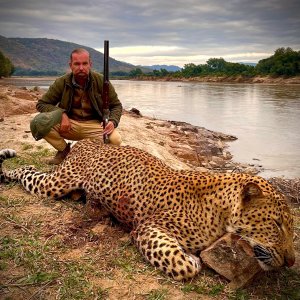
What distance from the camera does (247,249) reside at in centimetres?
363

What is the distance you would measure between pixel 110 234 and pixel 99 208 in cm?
48

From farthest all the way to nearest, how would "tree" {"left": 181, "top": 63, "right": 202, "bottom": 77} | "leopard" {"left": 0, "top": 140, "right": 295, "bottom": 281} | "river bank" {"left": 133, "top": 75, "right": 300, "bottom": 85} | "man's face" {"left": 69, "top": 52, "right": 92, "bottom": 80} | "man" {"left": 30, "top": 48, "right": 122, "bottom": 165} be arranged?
"tree" {"left": 181, "top": 63, "right": 202, "bottom": 77}, "river bank" {"left": 133, "top": 75, "right": 300, "bottom": 85}, "man" {"left": 30, "top": 48, "right": 122, "bottom": 165}, "man's face" {"left": 69, "top": 52, "right": 92, "bottom": 80}, "leopard" {"left": 0, "top": 140, "right": 295, "bottom": 281}

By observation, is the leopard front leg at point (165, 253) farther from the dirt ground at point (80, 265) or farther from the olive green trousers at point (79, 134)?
the olive green trousers at point (79, 134)

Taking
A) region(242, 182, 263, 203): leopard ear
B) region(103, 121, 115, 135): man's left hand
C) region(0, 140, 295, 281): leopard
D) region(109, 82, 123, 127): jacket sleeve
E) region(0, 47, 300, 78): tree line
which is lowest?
region(0, 140, 295, 281): leopard

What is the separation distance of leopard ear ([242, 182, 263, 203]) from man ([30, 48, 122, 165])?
3.51 m

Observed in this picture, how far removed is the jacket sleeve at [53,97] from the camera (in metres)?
6.92

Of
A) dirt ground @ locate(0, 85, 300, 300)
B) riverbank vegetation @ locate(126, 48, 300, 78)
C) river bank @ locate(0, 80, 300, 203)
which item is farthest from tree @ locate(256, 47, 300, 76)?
dirt ground @ locate(0, 85, 300, 300)

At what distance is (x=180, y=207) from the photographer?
411cm

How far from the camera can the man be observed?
6.72 m

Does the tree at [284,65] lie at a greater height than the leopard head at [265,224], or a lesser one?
greater

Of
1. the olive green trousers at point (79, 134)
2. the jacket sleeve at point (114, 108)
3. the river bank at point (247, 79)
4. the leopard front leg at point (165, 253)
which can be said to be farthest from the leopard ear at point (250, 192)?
the river bank at point (247, 79)

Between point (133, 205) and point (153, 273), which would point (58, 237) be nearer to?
point (133, 205)

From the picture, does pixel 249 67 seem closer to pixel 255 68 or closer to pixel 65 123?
pixel 255 68

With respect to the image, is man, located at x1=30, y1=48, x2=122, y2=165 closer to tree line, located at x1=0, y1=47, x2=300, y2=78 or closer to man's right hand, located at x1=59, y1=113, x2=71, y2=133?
man's right hand, located at x1=59, y1=113, x2=71, y2=133
